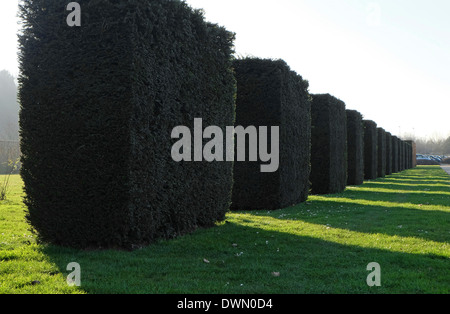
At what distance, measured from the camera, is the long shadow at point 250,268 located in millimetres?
4789

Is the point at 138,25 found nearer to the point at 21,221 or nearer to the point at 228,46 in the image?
the point at 228,46

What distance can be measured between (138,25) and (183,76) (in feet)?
5.07

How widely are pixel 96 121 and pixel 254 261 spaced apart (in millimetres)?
3261

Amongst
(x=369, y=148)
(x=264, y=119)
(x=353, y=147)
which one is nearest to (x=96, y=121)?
(x=264, y=119)

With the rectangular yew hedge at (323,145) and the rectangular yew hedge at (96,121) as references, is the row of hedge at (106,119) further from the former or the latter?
the rectangular yew hedge at (323,145)

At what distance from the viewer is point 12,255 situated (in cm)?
603

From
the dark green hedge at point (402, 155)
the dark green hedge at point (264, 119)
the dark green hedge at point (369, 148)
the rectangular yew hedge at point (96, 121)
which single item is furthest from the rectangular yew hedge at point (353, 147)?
the dark green hedge at point (402, 155)

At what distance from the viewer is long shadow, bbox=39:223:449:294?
479cm

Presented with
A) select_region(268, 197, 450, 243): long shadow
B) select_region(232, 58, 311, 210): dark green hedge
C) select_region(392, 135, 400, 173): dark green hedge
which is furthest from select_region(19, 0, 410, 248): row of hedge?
select_region(392, 135, 400, 173): dark green hedge

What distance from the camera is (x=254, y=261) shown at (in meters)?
6.11

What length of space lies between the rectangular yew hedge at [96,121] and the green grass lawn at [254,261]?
0.54 metres

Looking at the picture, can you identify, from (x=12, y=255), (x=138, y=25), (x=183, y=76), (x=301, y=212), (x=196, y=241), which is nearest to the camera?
(x=12, y=255)

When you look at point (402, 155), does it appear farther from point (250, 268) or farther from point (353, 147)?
point (250, 268)
